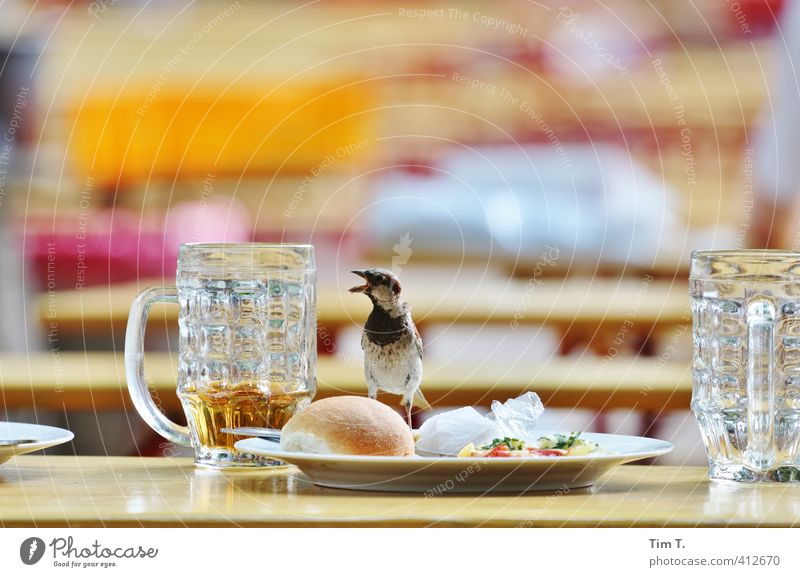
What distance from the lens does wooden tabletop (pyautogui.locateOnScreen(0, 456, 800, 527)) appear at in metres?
0.63

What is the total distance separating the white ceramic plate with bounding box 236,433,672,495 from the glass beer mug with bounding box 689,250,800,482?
57 millimetres

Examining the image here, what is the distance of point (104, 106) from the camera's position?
2574mm

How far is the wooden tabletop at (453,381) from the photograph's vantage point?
2242 millimetres

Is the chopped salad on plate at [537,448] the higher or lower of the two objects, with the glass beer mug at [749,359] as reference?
lower

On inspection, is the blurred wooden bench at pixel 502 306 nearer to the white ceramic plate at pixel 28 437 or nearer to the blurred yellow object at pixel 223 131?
the blurred yellow object at pixel 223 131

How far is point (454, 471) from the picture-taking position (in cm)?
68

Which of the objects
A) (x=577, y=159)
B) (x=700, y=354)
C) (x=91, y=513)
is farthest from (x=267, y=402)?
(x=577, y=159)

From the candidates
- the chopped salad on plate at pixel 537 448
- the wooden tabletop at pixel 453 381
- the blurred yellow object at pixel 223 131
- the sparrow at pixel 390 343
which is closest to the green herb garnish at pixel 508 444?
the chopped salad on plate at pixel 537 448

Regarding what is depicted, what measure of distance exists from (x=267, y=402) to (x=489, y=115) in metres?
1.57

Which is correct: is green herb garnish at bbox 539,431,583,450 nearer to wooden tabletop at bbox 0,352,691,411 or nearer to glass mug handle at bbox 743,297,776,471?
glass mug handle at bbox 743,297,776,471

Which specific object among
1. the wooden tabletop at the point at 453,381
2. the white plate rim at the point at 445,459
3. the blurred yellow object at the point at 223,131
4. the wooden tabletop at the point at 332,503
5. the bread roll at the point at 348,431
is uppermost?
the blurred yellow object at the point at 223,131
